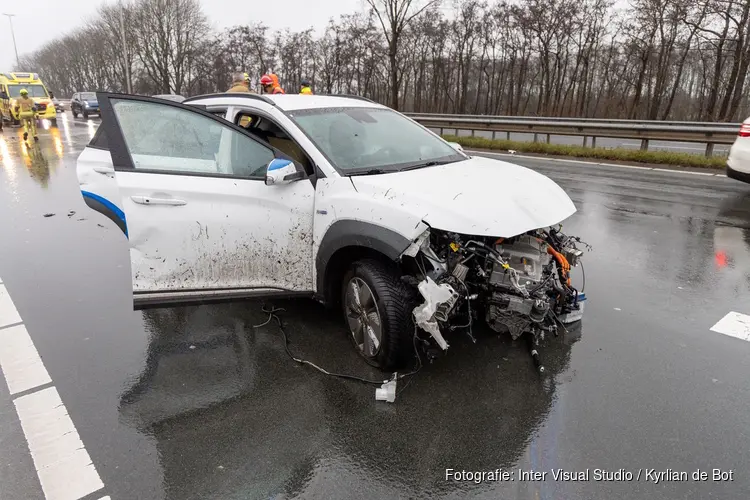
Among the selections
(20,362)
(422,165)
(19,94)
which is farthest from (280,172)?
(19,94)

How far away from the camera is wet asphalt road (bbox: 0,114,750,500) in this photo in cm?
260

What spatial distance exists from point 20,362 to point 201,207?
172 cm

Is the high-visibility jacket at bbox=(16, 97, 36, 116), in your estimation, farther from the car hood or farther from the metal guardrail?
the car hood

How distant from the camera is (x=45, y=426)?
9.80 ft

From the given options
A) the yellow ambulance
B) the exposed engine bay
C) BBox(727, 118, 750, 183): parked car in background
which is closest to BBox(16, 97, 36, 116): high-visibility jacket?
the yellow ambulance

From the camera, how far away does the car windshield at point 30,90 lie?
27156 millimetres

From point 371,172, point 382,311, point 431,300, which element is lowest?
point 382,311

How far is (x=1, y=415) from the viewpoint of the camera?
308 centimetres

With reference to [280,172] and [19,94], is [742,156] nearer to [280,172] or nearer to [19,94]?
[280,172]

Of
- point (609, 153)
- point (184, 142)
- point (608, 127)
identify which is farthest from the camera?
point (608, 127)

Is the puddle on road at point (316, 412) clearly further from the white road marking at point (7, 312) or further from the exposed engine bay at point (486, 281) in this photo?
the white road marking at point (7, 312)

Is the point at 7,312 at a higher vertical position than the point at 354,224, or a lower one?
lower

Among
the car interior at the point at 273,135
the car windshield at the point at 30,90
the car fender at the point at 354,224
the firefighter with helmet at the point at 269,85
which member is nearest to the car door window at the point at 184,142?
the car interior at the point at 273,135

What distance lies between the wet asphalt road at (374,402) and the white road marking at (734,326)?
0.08 meters
